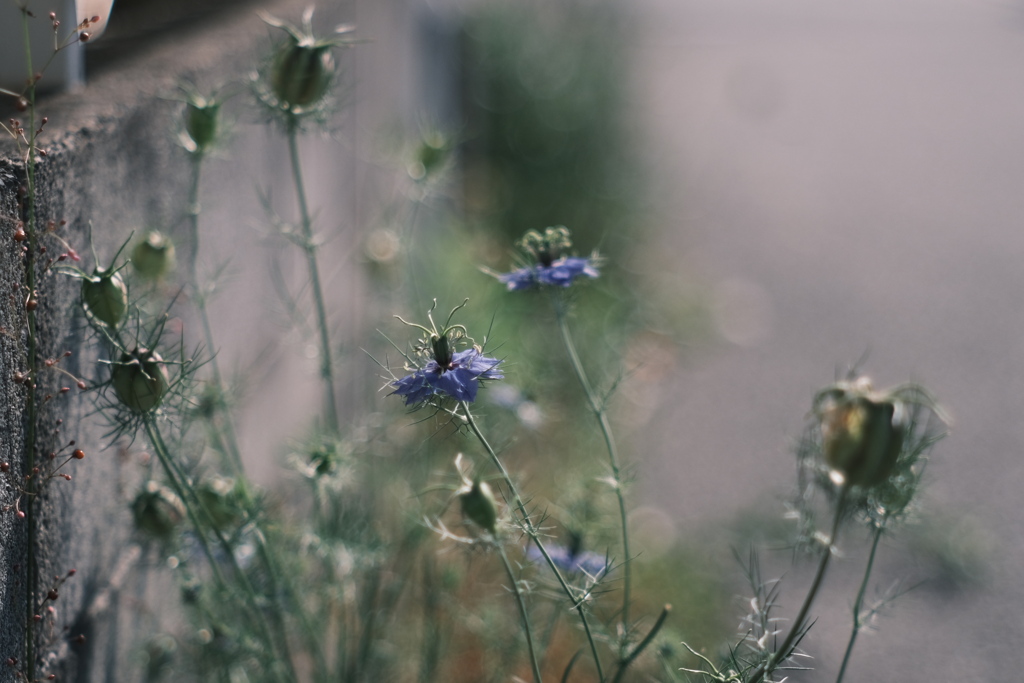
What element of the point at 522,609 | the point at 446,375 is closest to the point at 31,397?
the point at 446,375

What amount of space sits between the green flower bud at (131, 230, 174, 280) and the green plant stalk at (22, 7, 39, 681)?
0.19m

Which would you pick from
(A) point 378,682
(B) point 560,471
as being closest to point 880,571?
(B) point 560,471

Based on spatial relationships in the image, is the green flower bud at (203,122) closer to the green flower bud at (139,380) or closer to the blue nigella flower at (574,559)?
the green flower bud at (139,380)

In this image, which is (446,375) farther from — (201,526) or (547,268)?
(201,526)

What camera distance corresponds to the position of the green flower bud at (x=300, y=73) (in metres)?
1.02

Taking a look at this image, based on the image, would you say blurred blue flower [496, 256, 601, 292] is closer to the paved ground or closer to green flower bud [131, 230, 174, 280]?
green flower bud [131, 230, 174, 280]

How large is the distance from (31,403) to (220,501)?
0.32 m

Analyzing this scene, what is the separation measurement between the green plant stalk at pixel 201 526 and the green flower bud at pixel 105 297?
0.10 metres

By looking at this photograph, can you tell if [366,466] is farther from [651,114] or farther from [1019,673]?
[651,114]

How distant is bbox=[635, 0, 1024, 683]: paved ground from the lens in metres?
2.29

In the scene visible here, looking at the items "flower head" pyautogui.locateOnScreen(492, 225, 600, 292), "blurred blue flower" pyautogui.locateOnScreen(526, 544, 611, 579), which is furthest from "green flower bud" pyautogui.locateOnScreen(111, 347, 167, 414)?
"blurred blue flower" pyautogui.locateOnScreen(526, 544, 611, 579)

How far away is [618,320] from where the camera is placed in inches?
116

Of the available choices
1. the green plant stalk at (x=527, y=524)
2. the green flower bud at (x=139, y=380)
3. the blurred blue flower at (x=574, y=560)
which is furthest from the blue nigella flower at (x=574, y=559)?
the green flower bud at (x=139, y=380)

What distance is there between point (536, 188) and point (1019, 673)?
2576 mm
